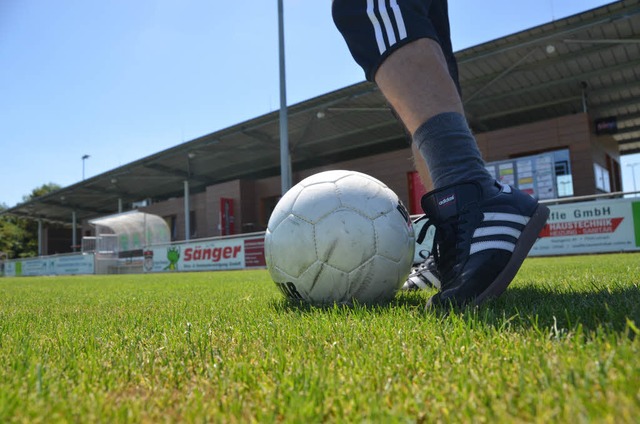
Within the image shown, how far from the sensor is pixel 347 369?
991 mm

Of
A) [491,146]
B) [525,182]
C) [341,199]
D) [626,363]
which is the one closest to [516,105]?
[491,146]

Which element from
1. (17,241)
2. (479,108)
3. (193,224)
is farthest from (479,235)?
(17,241)

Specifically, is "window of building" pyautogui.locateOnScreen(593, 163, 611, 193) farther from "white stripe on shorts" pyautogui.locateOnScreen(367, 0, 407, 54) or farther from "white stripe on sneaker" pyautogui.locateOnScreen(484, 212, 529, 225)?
"white stripe on shorts" pyautogui.locateOnScreen(367, 0, 407, 54)

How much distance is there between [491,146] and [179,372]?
17869 millimetres

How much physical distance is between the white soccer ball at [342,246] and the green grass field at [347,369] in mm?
396

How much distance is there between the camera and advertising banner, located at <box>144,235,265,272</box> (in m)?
13.4

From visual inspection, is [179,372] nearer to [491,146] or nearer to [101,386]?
[101,386]

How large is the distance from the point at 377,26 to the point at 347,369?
1.44m

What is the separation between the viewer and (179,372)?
1.07m

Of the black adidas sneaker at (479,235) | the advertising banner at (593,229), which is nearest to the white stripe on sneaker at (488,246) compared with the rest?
the black adidas sneaker at (479,235)

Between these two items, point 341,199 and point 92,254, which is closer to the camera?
point 341,199

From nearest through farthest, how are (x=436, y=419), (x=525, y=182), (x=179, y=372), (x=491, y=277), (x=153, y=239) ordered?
(x=436, y=419)
(x=179, y=372)
(x=491, y=277)
(x=525, y=182)
(x=153, y=239)

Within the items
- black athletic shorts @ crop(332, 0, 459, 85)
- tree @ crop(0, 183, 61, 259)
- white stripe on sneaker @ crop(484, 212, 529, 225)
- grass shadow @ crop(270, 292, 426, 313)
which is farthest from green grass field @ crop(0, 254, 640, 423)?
tree @ crop(0, 183, 61, 259)

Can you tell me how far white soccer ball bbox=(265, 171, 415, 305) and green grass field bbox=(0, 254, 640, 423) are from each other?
1.30 feet
